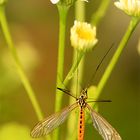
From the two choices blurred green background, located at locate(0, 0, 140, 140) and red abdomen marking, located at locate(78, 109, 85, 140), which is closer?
red abdomen marking, located at locate(78, 109, 85, 140)

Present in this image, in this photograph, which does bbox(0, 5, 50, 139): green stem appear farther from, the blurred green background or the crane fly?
the blurred green background

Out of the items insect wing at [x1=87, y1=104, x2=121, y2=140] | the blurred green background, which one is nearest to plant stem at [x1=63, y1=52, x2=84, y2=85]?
insect wing at [x1=87, y1=104, x2=121, y2=140]

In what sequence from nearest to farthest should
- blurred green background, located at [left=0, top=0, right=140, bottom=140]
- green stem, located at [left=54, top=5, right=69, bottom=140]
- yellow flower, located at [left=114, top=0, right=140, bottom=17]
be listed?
green stem, located at [left=54, top=5, right=69, bottom=140] → yellow flower, located at [left=114, top=0, right=140, bottom=17] → blurred green background, located at [left=0, top=0, right=140, bottom=140]

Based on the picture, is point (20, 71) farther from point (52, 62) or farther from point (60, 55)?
point (52, 62)

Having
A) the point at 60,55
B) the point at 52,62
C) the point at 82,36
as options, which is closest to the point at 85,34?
the point at 82,36

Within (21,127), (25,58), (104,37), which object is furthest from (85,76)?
(21,127)

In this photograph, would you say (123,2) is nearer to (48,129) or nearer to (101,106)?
(48,129)
